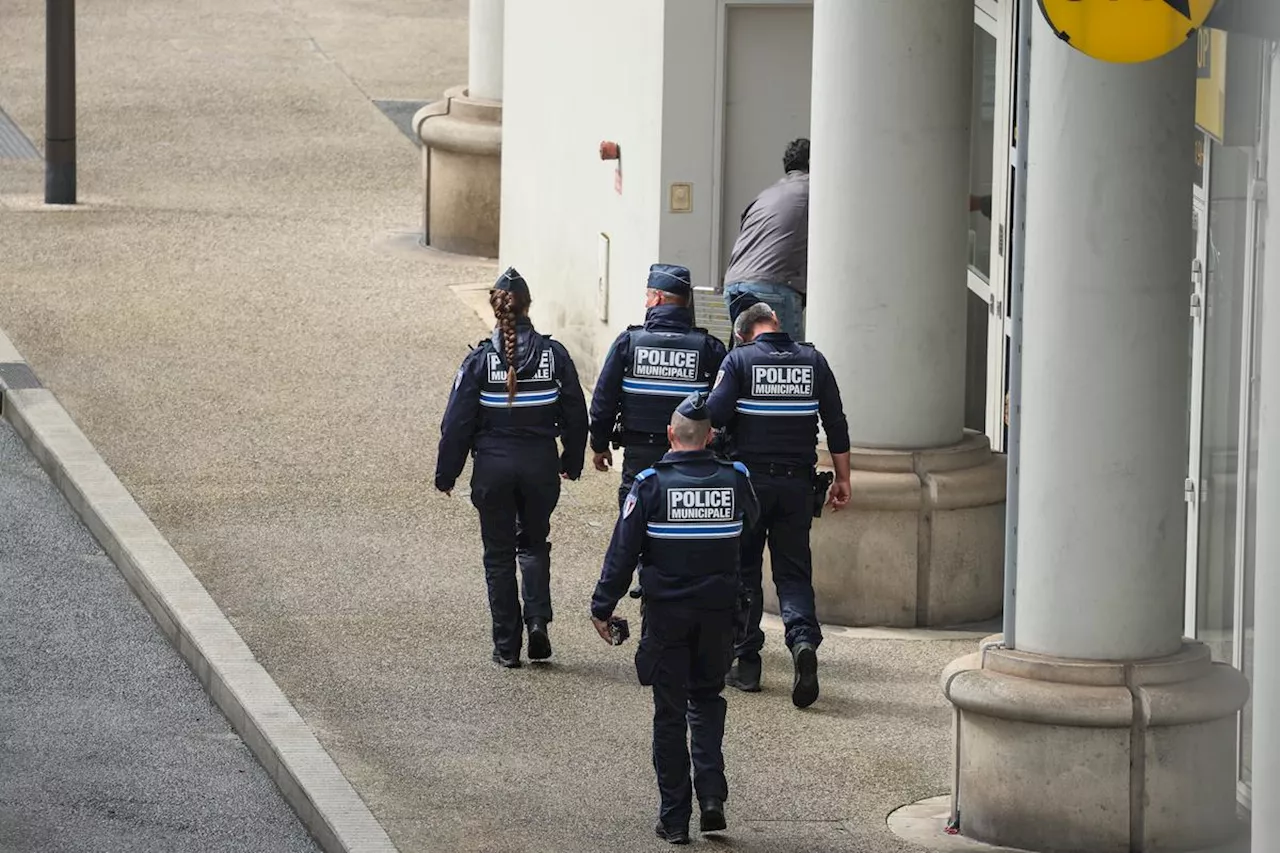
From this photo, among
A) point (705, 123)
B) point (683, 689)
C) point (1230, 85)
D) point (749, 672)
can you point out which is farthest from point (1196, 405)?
point (705, 123)

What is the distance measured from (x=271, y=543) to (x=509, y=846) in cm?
433

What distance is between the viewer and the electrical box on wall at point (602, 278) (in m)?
15.6

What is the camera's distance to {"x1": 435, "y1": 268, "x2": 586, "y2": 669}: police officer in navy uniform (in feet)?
34.8

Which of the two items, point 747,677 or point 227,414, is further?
point 227,414

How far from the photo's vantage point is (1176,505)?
8.52 metres

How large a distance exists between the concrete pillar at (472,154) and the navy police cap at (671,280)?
8.81m

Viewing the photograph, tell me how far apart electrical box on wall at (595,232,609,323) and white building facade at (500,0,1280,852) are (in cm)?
85

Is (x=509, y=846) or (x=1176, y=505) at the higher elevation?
(x=1176, y=505)

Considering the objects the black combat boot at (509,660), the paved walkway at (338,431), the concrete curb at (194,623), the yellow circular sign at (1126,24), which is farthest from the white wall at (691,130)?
the yellow circular sign at (1126,24)

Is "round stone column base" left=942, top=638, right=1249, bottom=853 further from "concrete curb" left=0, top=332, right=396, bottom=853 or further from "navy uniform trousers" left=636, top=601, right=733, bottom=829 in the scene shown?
"concrete curb" left=0, top=332, right=396, bottom=853

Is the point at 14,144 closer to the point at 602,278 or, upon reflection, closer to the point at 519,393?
the point at 602,278

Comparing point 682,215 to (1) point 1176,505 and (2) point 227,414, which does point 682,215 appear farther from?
(1) point 1176,505

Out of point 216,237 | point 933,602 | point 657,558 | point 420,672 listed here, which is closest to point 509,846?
point 657,558

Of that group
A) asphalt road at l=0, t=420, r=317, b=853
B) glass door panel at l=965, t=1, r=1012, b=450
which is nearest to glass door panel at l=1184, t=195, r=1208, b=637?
glass door panel at l=965, t=1, r=1012, b=450
